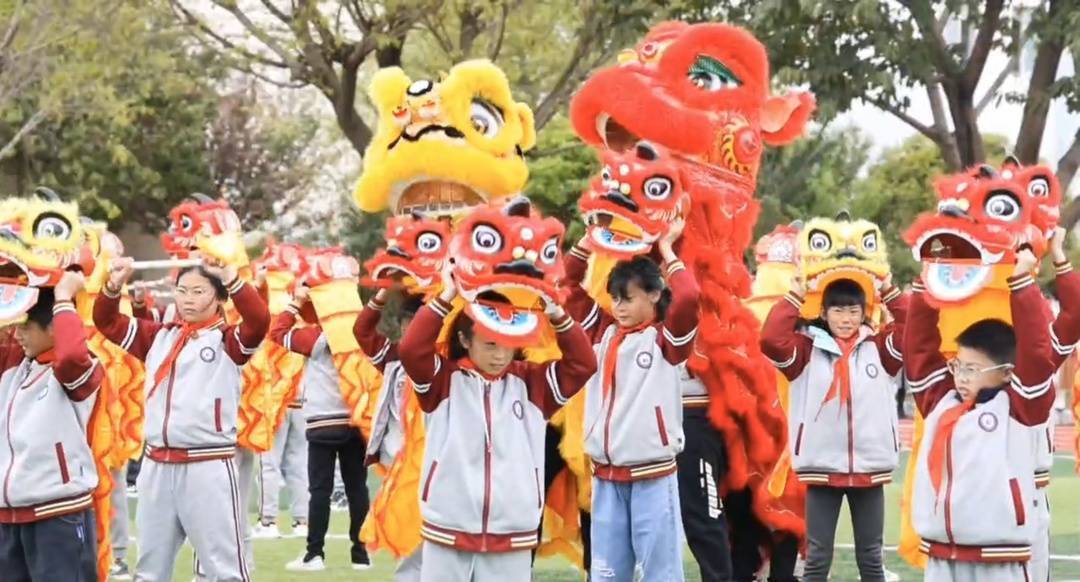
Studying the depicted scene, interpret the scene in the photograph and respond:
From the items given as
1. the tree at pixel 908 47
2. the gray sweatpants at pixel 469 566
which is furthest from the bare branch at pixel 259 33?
the gray sweatpants at pixel 469 566

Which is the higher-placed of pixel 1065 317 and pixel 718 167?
pixel 718 167

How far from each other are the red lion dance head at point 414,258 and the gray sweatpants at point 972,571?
218 centimetres

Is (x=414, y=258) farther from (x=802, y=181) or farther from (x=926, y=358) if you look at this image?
(x=802, y=181)

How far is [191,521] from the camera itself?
6.70 meters

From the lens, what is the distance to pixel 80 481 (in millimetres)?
5887

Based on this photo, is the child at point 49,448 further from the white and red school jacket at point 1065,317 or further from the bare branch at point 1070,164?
the bare branch at point 1070,164

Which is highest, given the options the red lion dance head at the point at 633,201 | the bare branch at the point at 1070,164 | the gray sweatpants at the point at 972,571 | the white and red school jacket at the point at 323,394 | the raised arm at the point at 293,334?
the bare branch at the point at 1070,164

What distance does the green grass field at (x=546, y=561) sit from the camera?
8.96 m

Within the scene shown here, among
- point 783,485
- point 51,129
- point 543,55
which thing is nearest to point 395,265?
point 783,485

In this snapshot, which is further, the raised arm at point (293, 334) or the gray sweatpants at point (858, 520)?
the raised arm at point (293, 334)

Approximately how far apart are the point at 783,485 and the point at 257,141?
20.0 meters

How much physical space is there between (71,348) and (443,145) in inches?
76.2

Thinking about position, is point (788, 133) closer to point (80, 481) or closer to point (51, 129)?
point (80, 481)

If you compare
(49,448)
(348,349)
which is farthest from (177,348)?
(348,349)
